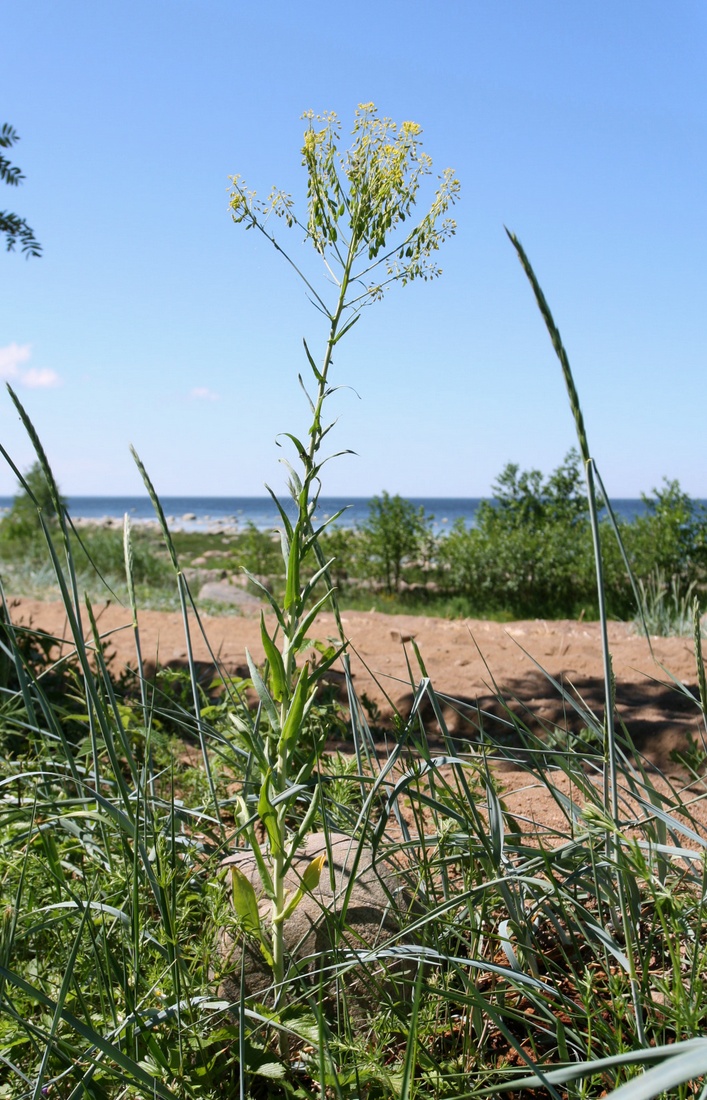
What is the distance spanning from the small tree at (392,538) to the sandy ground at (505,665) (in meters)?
3.36

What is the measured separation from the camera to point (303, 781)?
145 cm

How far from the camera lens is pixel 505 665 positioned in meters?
5.35

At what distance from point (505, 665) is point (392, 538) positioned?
623cm

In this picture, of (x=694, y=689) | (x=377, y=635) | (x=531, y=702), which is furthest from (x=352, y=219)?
(x=377, y=635)

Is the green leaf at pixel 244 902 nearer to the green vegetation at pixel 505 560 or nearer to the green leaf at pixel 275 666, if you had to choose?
the green leaf at pixel 275 666

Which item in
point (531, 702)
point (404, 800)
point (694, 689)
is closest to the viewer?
point (404, 800)

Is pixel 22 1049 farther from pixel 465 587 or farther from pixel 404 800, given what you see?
pixel 465 587

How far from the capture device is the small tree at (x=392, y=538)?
1152cm

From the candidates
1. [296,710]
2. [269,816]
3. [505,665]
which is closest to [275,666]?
[296,710]

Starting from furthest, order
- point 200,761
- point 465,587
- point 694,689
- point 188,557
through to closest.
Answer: point 188,557 < point 465,587 < point 694,689 < point 200,761

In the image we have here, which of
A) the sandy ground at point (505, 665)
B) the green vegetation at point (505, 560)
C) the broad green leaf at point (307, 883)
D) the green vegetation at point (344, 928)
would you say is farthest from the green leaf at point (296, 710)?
the green vegetation at point (505, 560)

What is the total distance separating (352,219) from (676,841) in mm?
1647

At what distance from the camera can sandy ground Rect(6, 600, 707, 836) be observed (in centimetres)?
386

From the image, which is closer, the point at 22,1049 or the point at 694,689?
the point at 22,1049
